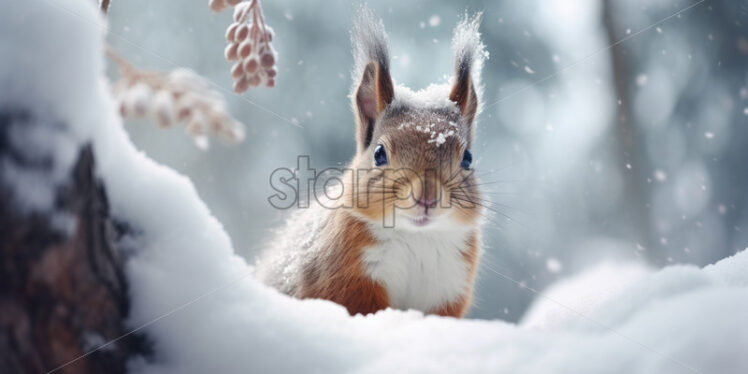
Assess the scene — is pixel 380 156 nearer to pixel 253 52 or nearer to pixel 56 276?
pixel 253 52

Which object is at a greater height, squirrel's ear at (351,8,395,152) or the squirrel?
squirrel's ear at (351,8,395,152)


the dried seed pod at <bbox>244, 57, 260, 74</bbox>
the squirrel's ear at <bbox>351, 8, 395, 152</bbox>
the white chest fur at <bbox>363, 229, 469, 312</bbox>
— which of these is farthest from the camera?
the squirrel's ear at <bbox>351, 8, 395, 152</bbox>

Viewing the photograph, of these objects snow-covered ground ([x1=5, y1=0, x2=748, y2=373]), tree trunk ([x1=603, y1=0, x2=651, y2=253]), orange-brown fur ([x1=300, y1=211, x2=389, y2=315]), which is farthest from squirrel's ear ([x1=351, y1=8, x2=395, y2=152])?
tree trunk ([x1=603, y1=0, x2=651, y2=253])

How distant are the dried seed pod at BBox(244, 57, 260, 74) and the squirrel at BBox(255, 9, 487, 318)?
480 mm

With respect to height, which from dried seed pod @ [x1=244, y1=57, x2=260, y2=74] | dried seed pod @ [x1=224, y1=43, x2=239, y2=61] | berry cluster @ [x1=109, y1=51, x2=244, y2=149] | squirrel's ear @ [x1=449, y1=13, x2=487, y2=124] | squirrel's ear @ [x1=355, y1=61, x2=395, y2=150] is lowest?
berry cluster @ [x1=109, y1=51, x2=244, y2=149]

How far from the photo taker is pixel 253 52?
621mm

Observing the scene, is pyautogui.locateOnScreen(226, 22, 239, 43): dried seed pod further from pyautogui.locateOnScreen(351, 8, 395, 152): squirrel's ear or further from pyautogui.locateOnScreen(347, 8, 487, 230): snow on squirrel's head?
pyautogui.locateOnScreen(351, 8, 395, 152): squirrel's ear

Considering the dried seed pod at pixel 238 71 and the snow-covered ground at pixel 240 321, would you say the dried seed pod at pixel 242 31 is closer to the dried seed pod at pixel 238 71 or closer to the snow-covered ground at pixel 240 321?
the dried seed pod at pixel 238 71

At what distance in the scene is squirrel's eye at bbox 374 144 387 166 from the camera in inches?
46.6

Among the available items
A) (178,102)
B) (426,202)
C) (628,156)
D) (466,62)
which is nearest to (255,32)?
(178,102)

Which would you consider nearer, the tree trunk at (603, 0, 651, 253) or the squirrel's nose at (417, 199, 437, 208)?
the squirrel's nose at (417, 199, 437, 208)

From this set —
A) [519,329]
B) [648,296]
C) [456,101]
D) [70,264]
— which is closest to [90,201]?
[70,264]

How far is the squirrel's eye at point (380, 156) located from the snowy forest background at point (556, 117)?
0.23 m

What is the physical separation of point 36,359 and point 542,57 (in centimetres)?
188
